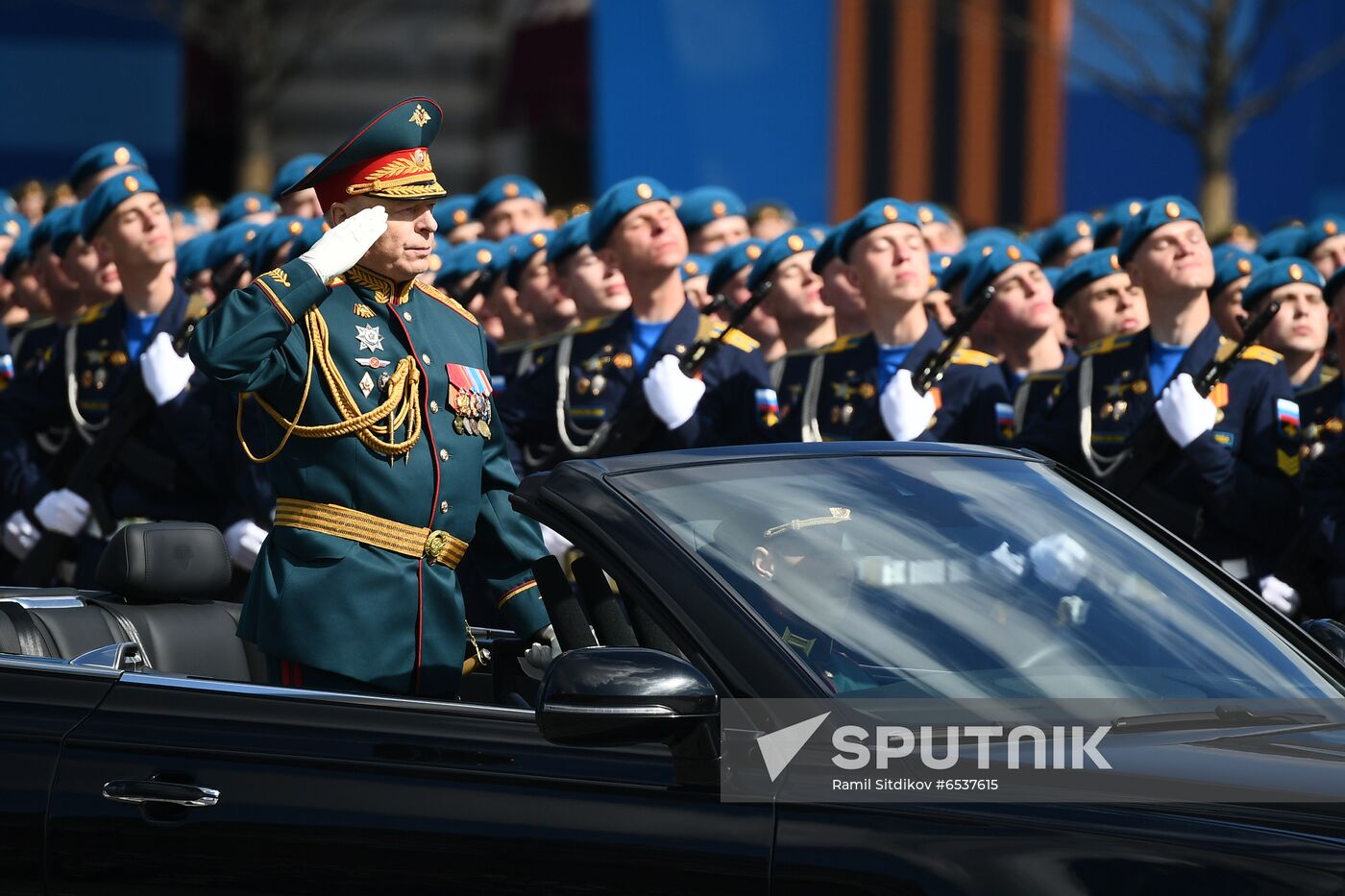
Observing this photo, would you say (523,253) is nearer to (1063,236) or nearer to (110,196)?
(110,196)

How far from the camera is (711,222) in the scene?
408 inches

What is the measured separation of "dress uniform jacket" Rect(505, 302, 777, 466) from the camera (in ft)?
24.9

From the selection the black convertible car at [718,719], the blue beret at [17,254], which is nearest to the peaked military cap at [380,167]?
the black convertible car at [718,719]

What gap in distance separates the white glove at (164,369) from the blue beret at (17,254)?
235 centimetres

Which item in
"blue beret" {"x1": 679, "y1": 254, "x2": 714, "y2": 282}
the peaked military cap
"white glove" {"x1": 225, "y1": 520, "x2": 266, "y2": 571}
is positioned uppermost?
the peaked military cap

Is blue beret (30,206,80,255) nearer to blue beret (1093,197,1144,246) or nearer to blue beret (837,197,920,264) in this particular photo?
blue beret (837,197,920,264)

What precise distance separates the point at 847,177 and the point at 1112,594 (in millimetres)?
15486

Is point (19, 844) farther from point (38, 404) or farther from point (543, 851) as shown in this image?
point (38, 404)

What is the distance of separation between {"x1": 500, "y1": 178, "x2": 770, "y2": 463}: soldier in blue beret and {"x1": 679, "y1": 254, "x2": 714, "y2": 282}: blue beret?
1.26 m

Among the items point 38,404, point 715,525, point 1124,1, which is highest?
point 1124,1

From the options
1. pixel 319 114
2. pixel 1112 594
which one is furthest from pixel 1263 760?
pixel 319 114

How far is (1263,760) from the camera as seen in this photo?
293 centimetres

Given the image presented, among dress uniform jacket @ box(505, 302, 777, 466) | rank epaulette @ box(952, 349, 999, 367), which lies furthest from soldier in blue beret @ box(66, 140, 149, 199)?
rank epaulette @ box(952, 349, 999, 367)

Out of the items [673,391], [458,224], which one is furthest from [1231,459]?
[458,224]
